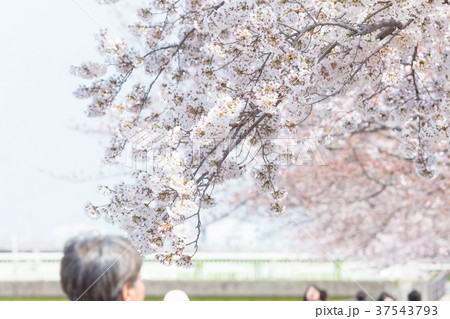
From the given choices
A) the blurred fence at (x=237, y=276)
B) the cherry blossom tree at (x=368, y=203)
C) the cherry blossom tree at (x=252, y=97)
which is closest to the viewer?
the cherry blossom tree at (x=252, y=97)

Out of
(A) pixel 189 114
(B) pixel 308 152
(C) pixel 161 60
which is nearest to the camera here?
(A) pixel 189 114

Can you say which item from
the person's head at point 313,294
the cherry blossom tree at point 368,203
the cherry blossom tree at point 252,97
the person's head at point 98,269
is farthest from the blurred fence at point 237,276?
the person's head at point 98,269

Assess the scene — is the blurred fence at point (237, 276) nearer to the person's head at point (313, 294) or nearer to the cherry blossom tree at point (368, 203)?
the cherry blossom tree at point (368, 203)

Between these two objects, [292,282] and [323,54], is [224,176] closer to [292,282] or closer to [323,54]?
[323,54]

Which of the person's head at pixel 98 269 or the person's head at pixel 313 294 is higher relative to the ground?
the person's head at pixel 313 294

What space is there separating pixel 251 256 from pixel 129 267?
15.7m

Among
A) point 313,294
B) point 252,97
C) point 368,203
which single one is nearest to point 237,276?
point 368,203

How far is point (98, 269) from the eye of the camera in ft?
5.62

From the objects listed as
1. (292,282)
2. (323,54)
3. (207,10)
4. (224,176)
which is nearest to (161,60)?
(207,10)

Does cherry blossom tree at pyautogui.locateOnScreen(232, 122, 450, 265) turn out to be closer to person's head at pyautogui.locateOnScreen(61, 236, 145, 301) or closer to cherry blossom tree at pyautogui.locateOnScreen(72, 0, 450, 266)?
cherry blossom tree at pyautogui.locateOnScreen(72, 0, 450, 266)

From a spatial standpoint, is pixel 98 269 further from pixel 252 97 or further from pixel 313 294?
pixel 313 294

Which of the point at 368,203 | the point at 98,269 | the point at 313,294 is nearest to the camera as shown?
the point at 98,269

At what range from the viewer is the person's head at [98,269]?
5.61 feet
